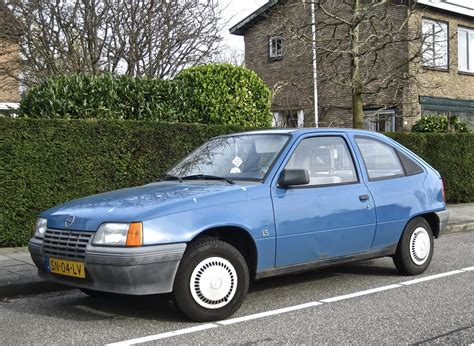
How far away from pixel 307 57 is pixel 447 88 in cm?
541

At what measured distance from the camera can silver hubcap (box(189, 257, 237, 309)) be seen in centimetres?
497

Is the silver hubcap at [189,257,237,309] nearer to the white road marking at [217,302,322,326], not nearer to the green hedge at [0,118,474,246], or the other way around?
the white road marking at [217,302,322,326]

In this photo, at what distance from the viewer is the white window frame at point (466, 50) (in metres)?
23.4

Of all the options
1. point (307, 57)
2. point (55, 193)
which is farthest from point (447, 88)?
point (55, 193)

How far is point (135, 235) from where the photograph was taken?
474 cm

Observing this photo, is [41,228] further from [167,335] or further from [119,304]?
[167,335]

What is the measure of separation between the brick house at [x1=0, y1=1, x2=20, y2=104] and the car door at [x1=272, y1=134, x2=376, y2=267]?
1243cm

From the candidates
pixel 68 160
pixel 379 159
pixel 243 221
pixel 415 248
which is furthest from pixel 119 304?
pixel 68 160

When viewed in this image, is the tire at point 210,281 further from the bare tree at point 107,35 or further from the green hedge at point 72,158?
the bare tree at point 107,35

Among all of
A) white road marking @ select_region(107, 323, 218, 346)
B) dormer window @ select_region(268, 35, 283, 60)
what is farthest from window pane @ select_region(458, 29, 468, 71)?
white road marking @ select_region(107, 323, 218, 346)

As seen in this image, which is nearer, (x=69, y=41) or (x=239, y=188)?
(x=239, y=188)

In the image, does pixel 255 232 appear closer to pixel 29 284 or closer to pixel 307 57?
pixel 29 284

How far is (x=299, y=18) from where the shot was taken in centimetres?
2156

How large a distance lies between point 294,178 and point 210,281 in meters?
1.24
